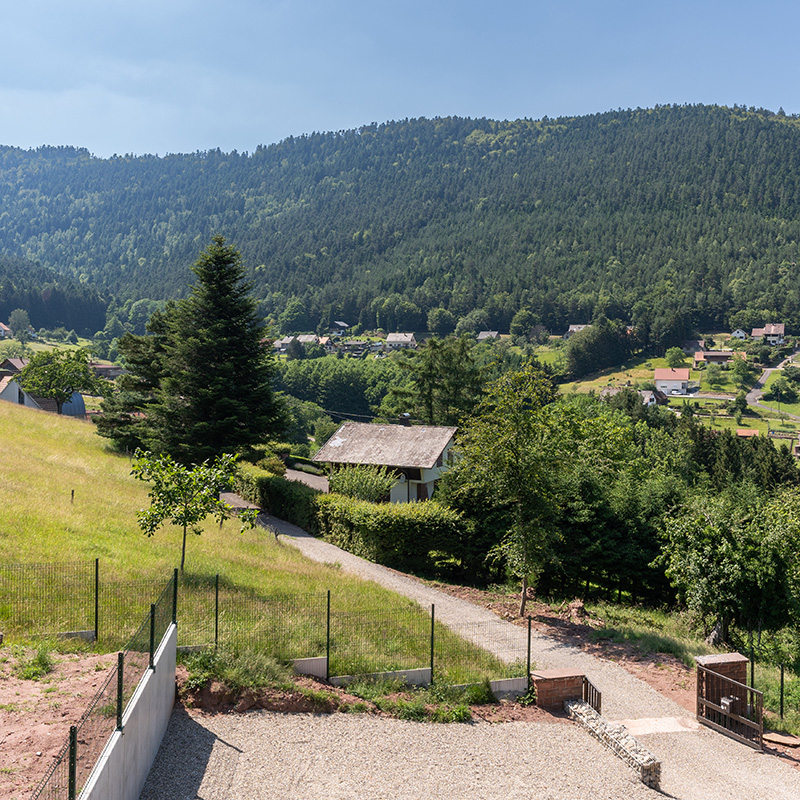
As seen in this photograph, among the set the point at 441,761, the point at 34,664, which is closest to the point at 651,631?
the point at 441,761

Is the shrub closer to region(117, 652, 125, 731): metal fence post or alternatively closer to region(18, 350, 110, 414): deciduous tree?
region(117, 652, 125, 731): metal fence post

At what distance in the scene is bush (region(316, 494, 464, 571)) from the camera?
27625 mm

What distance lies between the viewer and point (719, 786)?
1268 cm

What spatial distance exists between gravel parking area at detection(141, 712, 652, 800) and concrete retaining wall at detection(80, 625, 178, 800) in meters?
0.38

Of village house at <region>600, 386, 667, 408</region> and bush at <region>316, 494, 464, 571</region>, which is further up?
village house at <region>600, 386, 667, 408</region>

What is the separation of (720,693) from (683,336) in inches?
7157

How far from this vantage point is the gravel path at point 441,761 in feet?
35.8

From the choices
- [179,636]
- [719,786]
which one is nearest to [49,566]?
[179,636]

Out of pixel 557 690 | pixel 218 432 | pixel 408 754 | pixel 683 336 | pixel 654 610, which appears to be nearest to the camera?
pixel 408 754

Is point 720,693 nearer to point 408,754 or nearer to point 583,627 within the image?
point 583,627

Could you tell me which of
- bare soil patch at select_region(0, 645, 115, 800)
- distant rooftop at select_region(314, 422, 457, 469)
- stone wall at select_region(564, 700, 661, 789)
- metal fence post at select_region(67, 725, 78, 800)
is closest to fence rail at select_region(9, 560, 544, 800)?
bare soil patch at select_region(0, 645, 115, 800)

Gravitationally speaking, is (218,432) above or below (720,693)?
above

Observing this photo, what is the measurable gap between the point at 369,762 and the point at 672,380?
150 m

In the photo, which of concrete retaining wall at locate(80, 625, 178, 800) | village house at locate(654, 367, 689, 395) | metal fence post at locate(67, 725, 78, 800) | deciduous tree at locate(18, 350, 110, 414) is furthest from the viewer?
village house at locate(654, 367, 689, 395)
